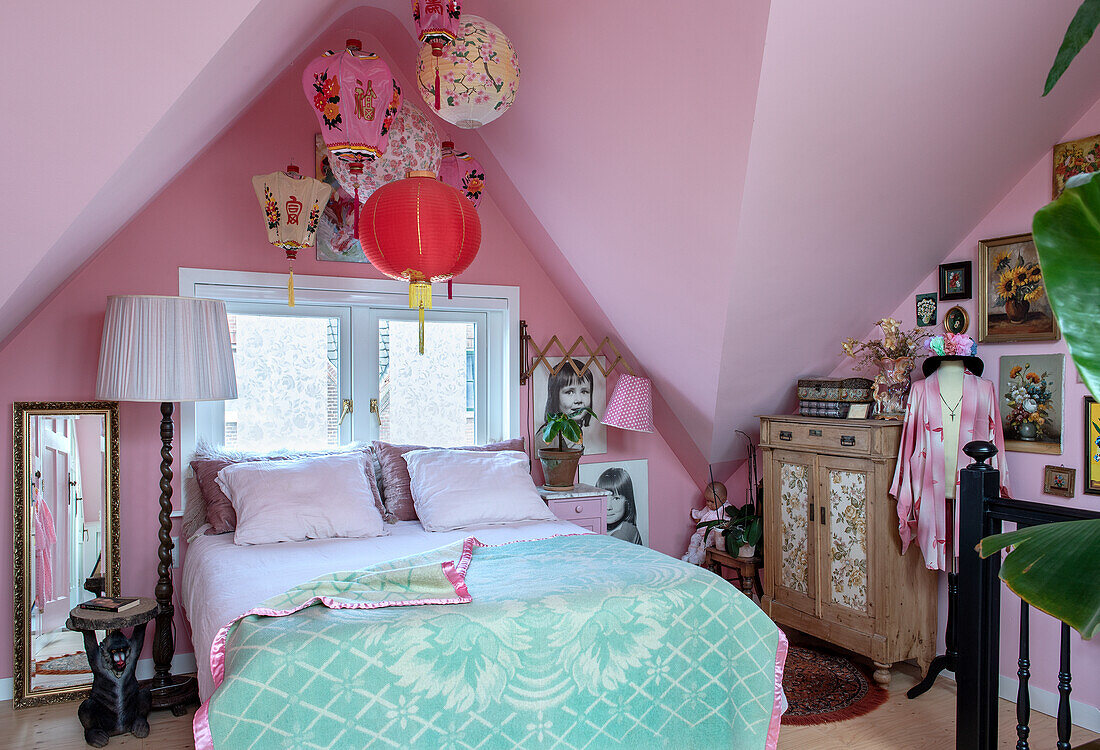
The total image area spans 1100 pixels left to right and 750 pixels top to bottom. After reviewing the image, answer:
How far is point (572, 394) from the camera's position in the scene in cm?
433

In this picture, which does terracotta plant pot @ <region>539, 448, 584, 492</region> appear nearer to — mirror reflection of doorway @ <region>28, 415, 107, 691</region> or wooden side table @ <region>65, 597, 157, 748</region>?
wooden side table @ <region>65, 597, 157, 748</region>

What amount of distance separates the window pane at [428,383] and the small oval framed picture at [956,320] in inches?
92.6

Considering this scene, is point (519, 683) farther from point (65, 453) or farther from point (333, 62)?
point (65, 453)

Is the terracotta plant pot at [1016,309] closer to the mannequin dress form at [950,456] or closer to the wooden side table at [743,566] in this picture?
the mannequin dress form at [950,456]

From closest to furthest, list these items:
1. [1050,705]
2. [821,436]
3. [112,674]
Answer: [112,674] < [1050,705] < [821,436]

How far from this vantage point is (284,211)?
324 cm

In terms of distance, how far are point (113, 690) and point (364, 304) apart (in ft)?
6.48

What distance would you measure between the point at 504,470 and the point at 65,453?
6.15ft

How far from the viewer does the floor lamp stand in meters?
2.84

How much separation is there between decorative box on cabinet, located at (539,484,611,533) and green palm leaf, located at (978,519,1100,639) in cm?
317

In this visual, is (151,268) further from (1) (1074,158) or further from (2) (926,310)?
(1) (1074,158)

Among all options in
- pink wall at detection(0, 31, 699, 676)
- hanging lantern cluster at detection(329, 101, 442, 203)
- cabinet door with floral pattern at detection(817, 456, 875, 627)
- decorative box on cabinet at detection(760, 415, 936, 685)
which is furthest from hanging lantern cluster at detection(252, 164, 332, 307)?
cabinet door with floral pattern at detection(817, 456, 875, 627)

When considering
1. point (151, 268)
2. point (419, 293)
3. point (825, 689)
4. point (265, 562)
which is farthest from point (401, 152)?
point (825, 689)

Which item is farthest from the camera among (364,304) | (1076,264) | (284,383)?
(364,304)
